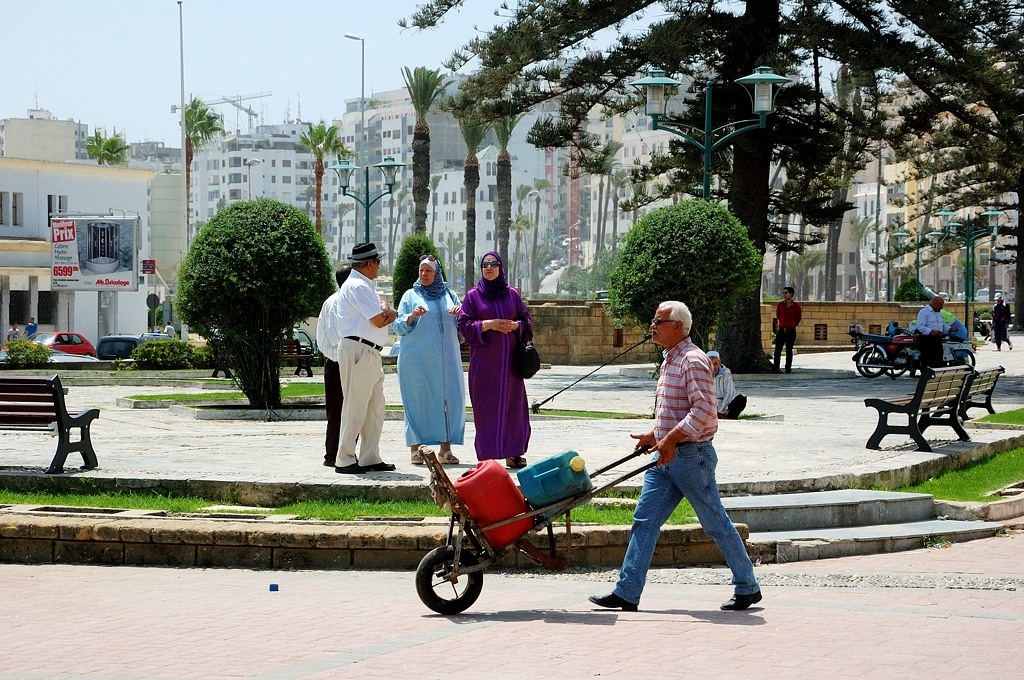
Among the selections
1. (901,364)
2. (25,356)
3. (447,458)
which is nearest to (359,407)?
(447,458)

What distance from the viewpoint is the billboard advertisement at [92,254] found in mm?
52562

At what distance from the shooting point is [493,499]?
6500 mm

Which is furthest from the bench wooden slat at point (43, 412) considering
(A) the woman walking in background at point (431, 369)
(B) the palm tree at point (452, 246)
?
(B) the palm tree at point (452, 246)

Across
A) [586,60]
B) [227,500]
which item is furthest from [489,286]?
[586,60]

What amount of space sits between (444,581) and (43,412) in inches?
187

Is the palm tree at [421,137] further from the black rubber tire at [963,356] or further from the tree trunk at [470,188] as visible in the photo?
the black rubber tire at [963,356]

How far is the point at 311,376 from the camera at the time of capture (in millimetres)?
26969

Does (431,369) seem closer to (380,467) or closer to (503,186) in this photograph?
(380,467)

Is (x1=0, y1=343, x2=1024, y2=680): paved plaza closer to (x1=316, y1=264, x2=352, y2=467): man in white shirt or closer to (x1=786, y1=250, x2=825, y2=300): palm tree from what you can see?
(x1=316, y1=264, x2=352, y2=467): man in white shirt

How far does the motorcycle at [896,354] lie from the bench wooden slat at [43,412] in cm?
1703

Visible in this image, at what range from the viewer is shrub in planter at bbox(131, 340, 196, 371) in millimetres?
30312

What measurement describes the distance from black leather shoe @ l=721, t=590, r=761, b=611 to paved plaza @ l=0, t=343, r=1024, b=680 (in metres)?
0.08

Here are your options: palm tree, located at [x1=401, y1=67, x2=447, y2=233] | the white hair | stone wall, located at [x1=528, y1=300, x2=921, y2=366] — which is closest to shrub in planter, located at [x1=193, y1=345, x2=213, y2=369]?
stone wall, located at [x1=528, y1=300, x2=921, y2=366]

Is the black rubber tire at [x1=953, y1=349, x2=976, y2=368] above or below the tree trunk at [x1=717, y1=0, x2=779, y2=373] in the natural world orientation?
below
